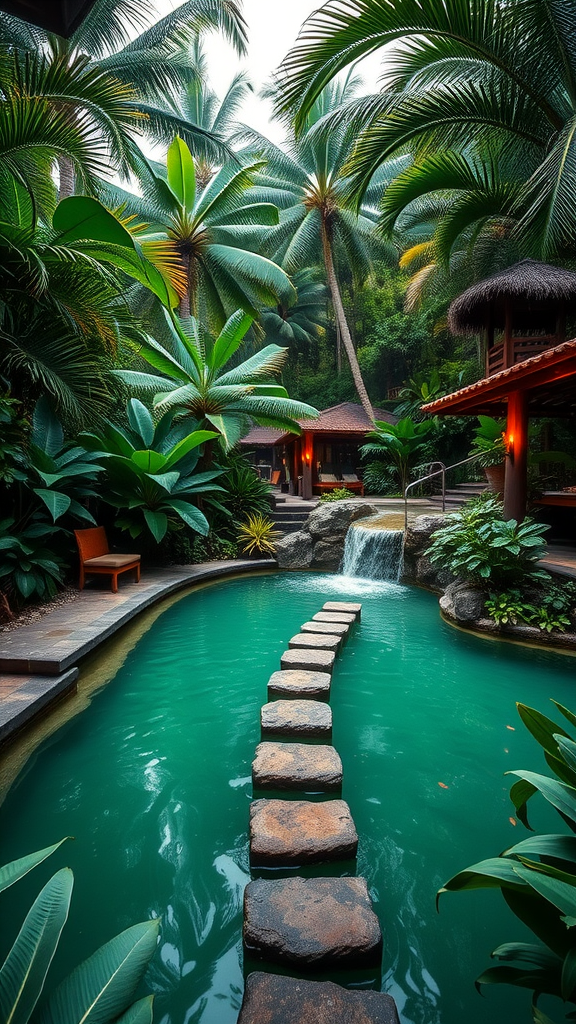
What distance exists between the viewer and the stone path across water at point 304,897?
1539mm

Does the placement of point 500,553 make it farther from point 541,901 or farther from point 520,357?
point 520,357

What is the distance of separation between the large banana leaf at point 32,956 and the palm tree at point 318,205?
17.7 metres

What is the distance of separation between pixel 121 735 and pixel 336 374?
1047 inches

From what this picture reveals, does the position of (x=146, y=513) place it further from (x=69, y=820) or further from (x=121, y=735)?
(x=69, y=820)

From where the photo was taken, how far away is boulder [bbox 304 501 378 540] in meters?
10.2

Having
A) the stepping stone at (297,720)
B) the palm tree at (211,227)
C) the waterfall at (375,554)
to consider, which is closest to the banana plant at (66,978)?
the stepping stone at (297,720)

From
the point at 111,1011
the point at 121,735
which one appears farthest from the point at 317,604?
the point at 111,1011

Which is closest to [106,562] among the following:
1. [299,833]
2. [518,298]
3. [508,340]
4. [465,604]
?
[465,604]

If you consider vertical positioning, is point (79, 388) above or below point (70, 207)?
below

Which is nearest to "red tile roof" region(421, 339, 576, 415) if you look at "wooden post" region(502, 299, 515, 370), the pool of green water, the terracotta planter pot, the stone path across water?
the terracotta planter pot

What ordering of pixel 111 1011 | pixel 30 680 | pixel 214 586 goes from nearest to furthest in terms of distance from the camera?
pixel 111 1011, pixel 30 680, pixel 214 586

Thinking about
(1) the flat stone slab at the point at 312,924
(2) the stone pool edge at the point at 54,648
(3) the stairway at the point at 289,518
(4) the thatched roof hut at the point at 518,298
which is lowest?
(1) the flat stone slab at the point at 312,924

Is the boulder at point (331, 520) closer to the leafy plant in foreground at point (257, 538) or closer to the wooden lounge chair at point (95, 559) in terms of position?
the leafy plant in foreground at point (257, 538)

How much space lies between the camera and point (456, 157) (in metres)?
8.20
